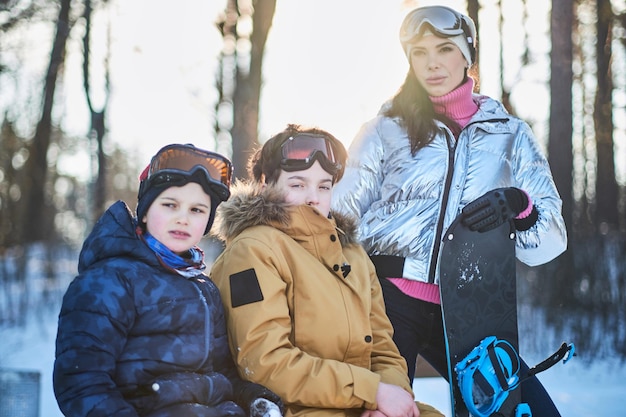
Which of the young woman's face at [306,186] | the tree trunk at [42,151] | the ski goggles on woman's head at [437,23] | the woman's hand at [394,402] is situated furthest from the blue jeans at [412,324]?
the tree trunk at [42,151]

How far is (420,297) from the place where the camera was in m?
2.70

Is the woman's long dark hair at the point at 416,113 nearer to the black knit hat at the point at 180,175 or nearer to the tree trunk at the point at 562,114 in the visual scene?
the black knit hat at the point at 180,175

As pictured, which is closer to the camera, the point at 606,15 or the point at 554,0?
the point at 554,0

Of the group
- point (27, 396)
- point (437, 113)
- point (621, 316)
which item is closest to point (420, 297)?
point (437, 113)

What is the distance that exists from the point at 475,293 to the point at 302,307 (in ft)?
2.70

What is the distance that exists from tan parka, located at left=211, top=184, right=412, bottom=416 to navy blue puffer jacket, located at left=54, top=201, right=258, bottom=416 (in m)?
0.13

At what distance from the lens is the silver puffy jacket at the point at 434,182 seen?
2668mm

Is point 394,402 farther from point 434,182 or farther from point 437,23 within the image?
point 437,23

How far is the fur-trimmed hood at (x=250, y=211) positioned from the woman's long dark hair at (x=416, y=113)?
665 mm

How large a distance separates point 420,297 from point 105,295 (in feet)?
4.34

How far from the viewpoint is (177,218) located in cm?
227

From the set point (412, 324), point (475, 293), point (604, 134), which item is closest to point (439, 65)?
point (475, 293)

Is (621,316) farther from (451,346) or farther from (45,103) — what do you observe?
(45,103)

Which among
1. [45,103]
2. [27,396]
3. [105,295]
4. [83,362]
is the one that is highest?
[45,103]
